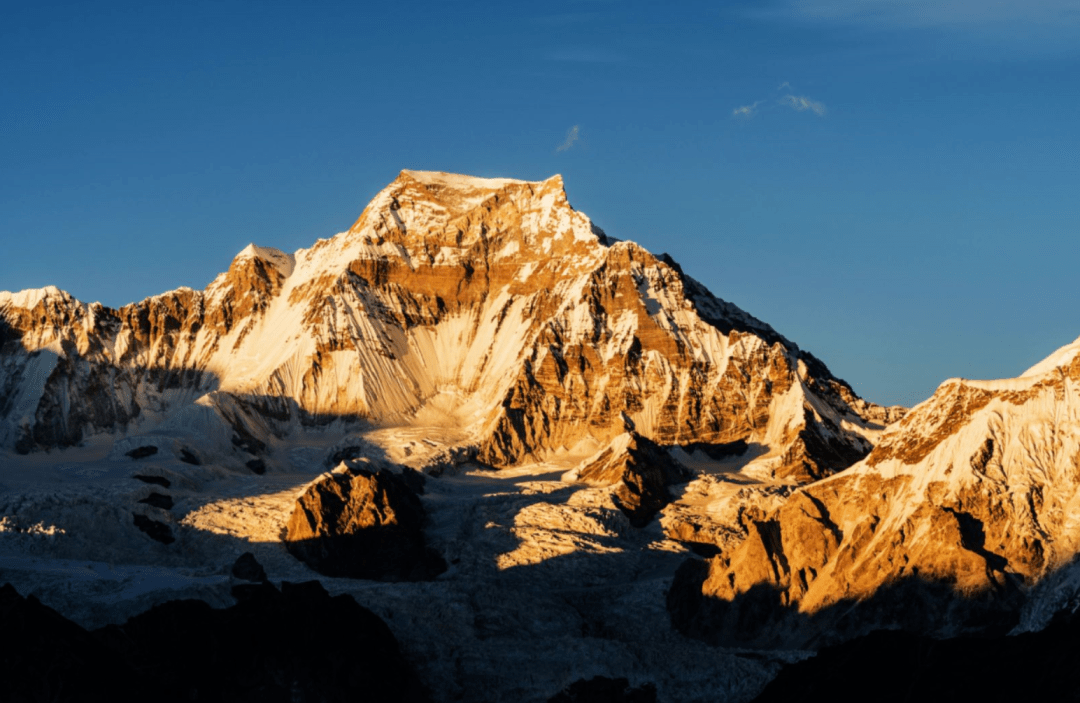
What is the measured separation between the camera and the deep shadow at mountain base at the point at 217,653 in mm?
140500

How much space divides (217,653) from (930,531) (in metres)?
61.6

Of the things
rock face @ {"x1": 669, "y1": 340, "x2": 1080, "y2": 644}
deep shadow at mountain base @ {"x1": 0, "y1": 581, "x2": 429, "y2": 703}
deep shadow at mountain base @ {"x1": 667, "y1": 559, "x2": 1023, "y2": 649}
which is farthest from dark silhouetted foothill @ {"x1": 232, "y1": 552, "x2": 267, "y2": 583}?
rock face @ {"x1": 669, "y1": 340, "x2": 1080, "y2": 644}

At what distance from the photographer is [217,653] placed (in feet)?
502

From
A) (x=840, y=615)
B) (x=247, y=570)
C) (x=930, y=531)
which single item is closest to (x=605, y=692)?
(x=840, y=615)

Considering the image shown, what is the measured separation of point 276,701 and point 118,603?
16.6 meters

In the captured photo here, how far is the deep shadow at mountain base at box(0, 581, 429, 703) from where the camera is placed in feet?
461

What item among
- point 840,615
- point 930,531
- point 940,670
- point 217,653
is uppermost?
point 930,531

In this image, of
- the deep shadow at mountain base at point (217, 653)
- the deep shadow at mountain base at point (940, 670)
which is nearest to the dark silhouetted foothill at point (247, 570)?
the deep shadow at mountain base at point (217, 653)

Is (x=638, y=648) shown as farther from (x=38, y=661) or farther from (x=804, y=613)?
(x=38, y=661)

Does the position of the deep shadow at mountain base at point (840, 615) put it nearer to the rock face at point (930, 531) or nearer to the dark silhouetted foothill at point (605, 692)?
the rock face at point (930, 531)

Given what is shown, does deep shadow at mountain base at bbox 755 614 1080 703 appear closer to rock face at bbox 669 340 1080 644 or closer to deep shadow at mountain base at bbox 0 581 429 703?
rock face at bbox 669 340 1080 644

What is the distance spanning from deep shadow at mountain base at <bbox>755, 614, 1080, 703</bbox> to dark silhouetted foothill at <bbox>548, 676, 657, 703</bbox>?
9.15 m

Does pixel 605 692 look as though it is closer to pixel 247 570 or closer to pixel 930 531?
pixel 930 531

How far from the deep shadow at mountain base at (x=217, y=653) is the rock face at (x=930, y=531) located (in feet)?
123
